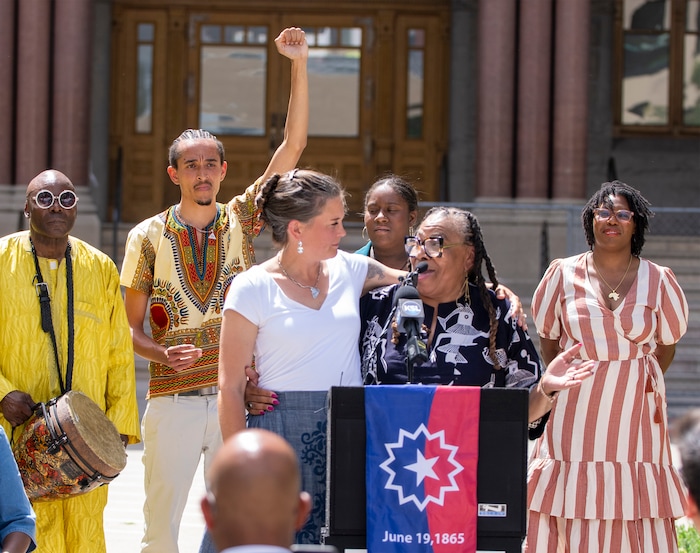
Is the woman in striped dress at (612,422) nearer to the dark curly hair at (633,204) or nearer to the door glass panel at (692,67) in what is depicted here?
the dark curly hair at (633,204)

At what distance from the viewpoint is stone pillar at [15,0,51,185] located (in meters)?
13.1

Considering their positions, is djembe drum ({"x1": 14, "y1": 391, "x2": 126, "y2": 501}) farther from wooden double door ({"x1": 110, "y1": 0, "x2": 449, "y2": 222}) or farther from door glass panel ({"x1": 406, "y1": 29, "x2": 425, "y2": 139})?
door glass panel ({"x1": 406, "y1": 29, "x2": 425, "y2": 139})

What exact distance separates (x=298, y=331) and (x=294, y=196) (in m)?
0.47

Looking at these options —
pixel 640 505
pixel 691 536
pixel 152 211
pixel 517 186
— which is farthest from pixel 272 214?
pixel 152 211

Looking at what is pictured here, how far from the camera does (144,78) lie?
15258 mm

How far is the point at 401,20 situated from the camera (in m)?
15.2

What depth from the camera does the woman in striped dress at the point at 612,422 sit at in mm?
5117

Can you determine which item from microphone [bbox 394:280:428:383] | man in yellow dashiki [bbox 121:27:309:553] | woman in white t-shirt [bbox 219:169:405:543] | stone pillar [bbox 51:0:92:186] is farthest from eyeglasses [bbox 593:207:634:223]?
stone pillar [bbox 51:0:92:186]

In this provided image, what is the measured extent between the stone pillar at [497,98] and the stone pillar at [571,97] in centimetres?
51

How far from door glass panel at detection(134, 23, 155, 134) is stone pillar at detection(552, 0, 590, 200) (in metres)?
5.21

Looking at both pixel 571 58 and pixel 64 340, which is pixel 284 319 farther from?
pixel 571 58

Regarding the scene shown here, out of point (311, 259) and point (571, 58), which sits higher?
point (571, 58)

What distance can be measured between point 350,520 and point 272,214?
3.68 feet

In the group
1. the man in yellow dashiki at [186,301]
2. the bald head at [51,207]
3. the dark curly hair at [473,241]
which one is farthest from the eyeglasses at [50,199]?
the dark curly hair at [473,241]
